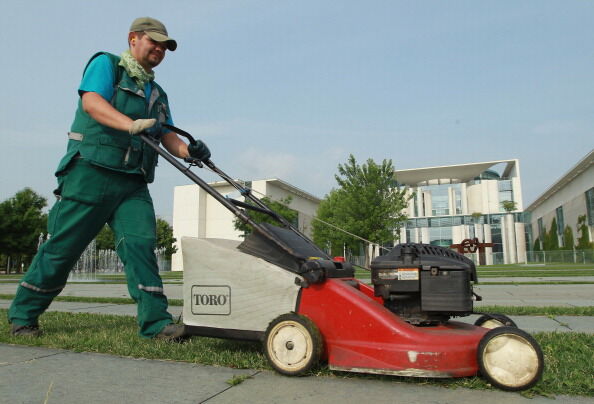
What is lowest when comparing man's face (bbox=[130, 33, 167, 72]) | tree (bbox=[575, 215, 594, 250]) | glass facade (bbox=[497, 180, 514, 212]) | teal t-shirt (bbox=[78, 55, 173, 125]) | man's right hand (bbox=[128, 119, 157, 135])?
man's right hand (bbox=[128, 119, 157, 135])

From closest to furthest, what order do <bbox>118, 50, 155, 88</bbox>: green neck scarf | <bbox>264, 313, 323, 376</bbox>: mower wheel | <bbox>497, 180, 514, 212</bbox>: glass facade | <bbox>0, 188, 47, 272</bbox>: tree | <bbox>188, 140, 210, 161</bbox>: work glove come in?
1. <bbox>264, 313, 323, 376</bbox>: mower wheel
2. <bbox>118, 50, 155, 88</bbox>: green neck scarf
3. <bbox>188, 140, 210, 161</bbox>: work glove
4. <bbox>0, 188, 47, 272</bbox>: tree
5. <bbox>497, 180, 514, 212</bbox>: glass facade

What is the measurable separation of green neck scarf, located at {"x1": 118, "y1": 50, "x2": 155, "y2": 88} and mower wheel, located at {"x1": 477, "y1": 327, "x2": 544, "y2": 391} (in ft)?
8.88

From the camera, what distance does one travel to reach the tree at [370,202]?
25.7m

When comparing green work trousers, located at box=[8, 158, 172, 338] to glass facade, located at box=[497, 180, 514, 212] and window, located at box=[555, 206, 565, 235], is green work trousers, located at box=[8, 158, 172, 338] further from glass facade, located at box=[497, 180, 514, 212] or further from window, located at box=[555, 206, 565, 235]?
window, located at box=[555, 206, 565, 235]

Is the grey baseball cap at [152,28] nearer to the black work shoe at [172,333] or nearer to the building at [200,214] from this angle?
the black work shoe at [172,333]

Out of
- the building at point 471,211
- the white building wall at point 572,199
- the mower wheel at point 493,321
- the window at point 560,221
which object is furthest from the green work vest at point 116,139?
the window at point 560,221

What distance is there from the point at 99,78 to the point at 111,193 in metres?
0.76

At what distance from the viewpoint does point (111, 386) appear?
212cm

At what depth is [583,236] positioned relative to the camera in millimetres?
45094

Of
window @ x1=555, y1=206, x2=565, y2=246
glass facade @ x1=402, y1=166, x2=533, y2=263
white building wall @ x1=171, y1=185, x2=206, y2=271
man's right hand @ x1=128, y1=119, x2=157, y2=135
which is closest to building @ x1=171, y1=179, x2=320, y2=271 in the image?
white building wall @ x1=171, y1=185, x2=206, y2=271

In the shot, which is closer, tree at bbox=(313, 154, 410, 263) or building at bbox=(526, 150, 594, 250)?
tree at bbox=(313, 154, 410, 263)

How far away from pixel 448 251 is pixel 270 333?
39.8 inches

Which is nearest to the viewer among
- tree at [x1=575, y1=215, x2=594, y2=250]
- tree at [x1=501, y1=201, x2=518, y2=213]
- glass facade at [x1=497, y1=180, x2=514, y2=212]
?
tree at [x1=575, y1=215, x2=594, y2=250]

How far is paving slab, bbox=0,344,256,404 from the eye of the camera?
1946 mm
